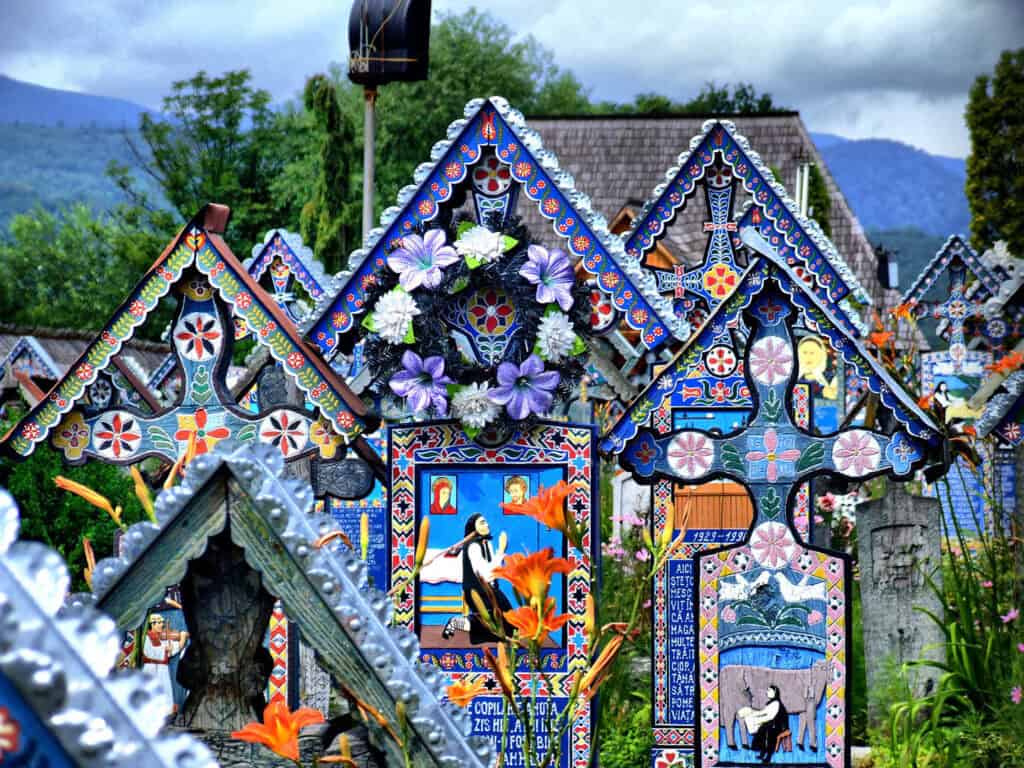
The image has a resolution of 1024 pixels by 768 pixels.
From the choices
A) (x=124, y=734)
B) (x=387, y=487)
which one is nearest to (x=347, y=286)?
(x=387, y=487)

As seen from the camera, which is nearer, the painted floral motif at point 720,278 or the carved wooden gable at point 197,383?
the carved wooden gable at point 197,383

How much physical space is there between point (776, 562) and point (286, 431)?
2224 millimetres

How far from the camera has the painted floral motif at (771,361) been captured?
21.7 feet

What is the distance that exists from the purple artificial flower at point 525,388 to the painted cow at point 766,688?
136 cm

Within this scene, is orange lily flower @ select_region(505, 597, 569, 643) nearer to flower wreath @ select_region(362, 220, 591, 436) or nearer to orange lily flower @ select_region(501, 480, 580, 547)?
orange lily flower @ select_region(501, 480, 580, 547)

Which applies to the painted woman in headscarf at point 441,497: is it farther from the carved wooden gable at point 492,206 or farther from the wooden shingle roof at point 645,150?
the wooden shingle roof at point 645,150

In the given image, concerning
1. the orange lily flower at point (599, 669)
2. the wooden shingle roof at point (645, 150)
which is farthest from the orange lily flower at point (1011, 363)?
the wooden shingle roof at point (645, 150)

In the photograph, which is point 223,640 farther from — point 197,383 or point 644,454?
point 197,383

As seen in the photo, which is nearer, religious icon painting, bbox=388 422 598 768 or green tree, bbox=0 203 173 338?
religious icon painting, bbox=388 422 598 768

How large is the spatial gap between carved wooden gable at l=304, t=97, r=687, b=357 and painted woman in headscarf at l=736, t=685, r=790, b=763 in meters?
1.59

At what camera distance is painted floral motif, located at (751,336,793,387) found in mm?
6609

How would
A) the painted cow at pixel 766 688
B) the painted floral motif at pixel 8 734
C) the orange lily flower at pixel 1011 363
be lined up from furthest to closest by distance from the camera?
the orange lily flower at pixel 1011 363
the painted cow at pixel 766 688
the painted floral motif at pixel 8 734

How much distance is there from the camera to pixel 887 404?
255 inches

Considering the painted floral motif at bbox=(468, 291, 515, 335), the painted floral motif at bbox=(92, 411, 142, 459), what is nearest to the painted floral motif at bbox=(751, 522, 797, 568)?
the painted floral motif at bbox=(468, 291, 515, 335)
